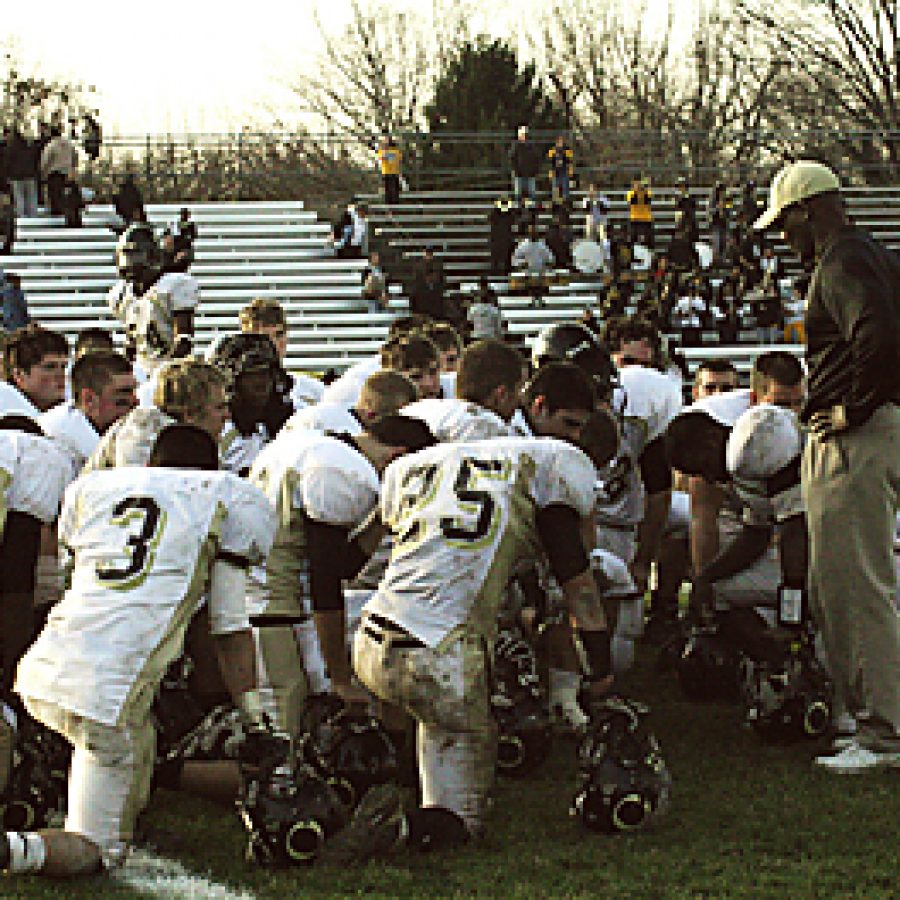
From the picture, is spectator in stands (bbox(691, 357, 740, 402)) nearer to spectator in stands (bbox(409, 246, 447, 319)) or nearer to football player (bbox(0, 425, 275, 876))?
football player (bbox(0, 425, 275, 876))

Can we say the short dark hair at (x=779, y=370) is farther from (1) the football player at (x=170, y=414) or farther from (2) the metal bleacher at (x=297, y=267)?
(2) the metal bleacher at (x=297, y=267)

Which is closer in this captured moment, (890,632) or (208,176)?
(890,632)

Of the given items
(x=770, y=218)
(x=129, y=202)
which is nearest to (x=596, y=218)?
(x=129, y=202)

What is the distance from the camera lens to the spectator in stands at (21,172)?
2391 centimetres

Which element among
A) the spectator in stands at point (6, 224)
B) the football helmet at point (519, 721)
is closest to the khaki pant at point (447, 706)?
the football helmet at point (519, 721)

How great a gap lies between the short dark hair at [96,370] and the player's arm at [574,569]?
2.17m

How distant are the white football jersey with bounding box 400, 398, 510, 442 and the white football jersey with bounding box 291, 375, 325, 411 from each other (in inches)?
53.3

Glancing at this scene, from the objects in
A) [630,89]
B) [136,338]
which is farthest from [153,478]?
[630,89]

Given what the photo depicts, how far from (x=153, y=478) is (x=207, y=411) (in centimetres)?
52

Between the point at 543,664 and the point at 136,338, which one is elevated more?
the point at 136,338

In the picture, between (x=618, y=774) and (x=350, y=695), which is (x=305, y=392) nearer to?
(x=350, y=695)

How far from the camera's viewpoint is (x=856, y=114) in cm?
4184

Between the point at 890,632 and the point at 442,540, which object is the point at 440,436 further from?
the point at 890,632

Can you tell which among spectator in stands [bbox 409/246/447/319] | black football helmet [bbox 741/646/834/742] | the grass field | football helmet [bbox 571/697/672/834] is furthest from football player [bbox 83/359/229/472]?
spectator in stands [bbox 409/246/447/319]
